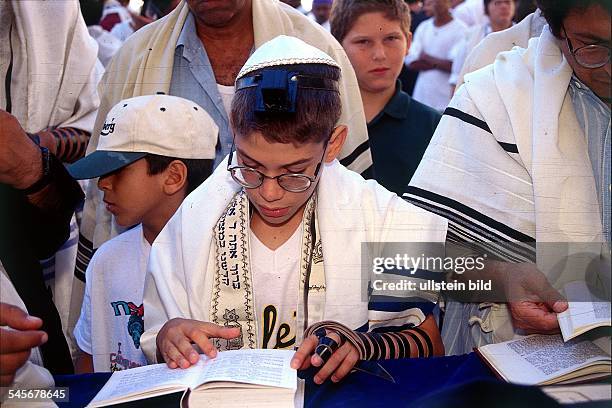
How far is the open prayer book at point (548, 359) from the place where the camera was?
1.78 metres

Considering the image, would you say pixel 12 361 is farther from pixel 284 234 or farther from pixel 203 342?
pixel 284 234

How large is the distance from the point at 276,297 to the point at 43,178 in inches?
31.6

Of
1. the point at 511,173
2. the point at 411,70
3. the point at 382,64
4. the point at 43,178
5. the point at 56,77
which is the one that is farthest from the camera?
the point at 411,70

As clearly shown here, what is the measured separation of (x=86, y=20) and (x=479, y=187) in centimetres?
134

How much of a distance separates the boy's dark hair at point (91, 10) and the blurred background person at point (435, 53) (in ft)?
6.26

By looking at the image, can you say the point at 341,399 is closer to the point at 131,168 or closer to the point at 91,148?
the point at 131,168

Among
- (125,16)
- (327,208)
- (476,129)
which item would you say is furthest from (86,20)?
(476,129)

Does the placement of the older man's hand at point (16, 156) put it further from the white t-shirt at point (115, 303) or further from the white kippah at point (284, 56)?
the white kippah at point (284, 56)

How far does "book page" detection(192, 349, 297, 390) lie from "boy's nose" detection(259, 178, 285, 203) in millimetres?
360

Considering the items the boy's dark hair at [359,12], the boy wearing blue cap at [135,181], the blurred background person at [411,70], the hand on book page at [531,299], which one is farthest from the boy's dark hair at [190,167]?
the blurred background person at [411,70]

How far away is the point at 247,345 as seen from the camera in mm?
2070

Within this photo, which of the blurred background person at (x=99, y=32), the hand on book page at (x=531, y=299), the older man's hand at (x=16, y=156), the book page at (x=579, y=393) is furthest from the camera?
the blurred background person at (x=99, y=32)

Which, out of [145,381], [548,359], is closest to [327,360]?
[145,381]

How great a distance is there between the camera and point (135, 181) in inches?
92.1
